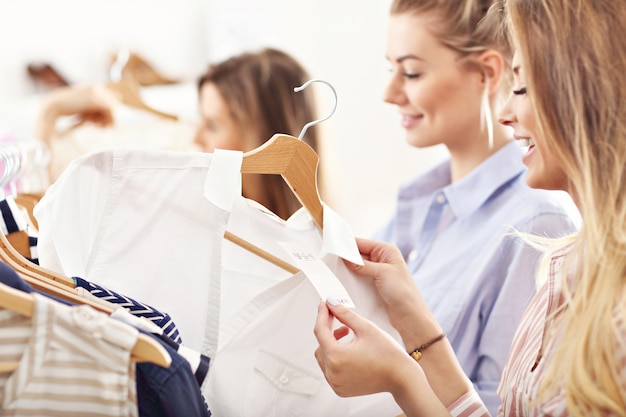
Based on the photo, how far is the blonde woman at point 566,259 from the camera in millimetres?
788

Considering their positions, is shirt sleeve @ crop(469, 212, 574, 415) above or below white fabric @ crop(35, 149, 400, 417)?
below

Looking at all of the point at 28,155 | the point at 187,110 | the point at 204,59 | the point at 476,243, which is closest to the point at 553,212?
the point at 476,243

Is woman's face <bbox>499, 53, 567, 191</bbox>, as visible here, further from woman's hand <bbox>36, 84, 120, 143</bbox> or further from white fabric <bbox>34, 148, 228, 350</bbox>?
woman's hand <bbox>36, 84, 120, 143</bbox>

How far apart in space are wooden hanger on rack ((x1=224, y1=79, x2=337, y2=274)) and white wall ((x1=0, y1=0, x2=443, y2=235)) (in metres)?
1.76

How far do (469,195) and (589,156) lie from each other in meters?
0.72

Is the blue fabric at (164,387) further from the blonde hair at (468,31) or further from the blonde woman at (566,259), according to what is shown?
the blonde hair at (468,31)

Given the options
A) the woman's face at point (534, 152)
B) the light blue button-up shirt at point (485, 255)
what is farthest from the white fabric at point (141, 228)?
the light blue button-up shirt at point (485, 255)

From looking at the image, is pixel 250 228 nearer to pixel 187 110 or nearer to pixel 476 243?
pixel 476 243

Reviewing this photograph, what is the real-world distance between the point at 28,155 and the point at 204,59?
2361 millimetres

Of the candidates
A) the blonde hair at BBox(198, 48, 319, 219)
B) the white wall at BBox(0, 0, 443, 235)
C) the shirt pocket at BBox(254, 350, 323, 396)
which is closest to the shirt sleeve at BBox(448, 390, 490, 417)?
the shirt pocket at BBox(254, 350, 323, 396)

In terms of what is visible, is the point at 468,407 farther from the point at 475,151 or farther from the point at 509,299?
the point at 475,151

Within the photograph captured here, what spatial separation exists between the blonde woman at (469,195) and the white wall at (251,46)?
122 cm

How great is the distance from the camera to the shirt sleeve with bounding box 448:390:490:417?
1.04 metres

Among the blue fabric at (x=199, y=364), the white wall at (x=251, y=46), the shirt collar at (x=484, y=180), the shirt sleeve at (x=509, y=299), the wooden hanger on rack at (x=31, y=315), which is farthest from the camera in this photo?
the white wall at (x=251, y=46)
